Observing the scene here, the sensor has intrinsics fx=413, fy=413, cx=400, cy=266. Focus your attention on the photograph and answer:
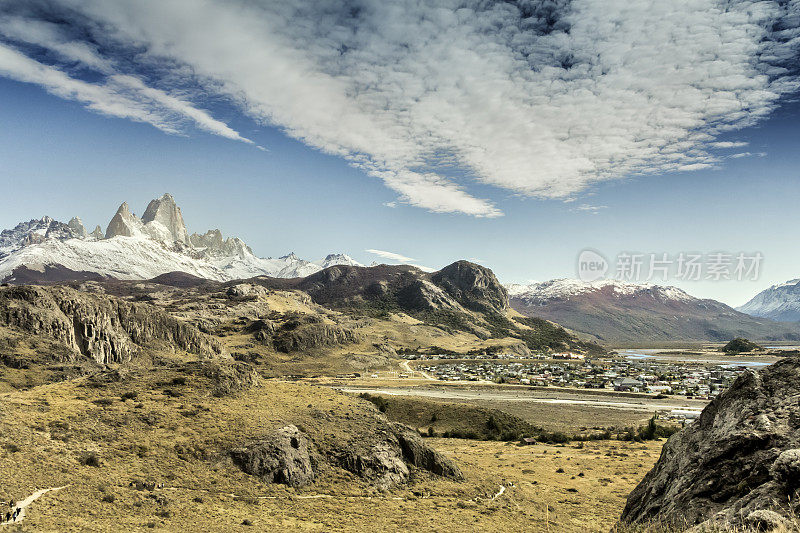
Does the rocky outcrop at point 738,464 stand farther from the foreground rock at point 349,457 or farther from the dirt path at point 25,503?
the dirt path at point 25,503

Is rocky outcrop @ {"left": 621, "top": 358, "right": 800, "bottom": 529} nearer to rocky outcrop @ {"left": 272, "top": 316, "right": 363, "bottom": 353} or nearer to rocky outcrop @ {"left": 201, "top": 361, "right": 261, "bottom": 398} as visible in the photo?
rocky outcrop @ {"left": 201, "top": 361, "right": 261, "bottom": 398}

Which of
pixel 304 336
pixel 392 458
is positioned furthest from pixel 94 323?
pixel 392 458

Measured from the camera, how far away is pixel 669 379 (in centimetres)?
16462

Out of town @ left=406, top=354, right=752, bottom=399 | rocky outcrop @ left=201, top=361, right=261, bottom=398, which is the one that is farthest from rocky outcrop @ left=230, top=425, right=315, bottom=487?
town @ left=406, top=354, right=752, bottom=399

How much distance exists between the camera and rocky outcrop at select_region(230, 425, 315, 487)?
2803cm

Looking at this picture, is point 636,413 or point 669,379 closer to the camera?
point 636,413

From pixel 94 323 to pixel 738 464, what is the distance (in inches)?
4767

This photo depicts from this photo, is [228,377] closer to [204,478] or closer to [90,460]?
[204,478]

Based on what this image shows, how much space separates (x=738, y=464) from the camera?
47.8 ft

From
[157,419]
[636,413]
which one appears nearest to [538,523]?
A: [157,419]

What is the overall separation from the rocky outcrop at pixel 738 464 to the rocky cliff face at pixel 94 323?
343ft

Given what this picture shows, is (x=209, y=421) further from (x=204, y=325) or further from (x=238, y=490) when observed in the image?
(x=204, y=325)

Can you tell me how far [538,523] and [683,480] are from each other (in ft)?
49.8

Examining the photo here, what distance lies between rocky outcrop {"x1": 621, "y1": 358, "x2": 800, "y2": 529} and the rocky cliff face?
343 feet
